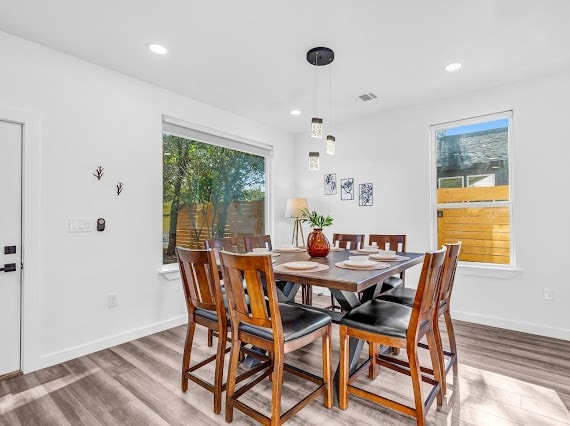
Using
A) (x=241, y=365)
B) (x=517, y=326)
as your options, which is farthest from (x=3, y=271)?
A: (x=517, y=326)

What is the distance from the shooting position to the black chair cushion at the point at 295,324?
1732 millimetres

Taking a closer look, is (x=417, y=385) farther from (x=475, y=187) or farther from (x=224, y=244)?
(x=475, y=187)

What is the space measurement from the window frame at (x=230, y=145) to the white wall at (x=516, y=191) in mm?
1403

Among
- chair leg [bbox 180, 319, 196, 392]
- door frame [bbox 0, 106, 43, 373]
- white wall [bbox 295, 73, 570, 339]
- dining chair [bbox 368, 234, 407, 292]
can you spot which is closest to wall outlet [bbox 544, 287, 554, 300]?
white wall [bbox 295, 73, 570, 339]

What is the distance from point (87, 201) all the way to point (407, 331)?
273cm

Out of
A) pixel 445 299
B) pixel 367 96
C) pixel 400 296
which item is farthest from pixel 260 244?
pixel 367 96

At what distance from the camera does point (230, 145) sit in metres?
4.23

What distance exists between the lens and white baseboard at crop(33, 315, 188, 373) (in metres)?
2.54

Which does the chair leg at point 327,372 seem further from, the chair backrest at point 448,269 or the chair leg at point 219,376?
the chair backrest at point 448,269

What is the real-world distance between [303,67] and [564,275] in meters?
3.17

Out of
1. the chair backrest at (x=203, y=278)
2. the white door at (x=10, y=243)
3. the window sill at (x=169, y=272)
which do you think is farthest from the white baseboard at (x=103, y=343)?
the chair backrest at (x=203, y=278)

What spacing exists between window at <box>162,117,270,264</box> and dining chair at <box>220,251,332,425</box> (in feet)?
6.62

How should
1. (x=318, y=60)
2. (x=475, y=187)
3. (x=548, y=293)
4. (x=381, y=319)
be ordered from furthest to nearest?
(x=475, y=187)
(x=548, y=293)
(x=318, y=60)
(x=381, y=319)

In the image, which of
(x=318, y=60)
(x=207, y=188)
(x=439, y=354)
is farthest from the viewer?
(x=207, y=188)
